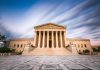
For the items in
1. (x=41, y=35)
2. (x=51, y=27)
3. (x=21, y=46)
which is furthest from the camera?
(x=21, y=46)

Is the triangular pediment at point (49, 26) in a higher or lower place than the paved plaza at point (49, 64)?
higher

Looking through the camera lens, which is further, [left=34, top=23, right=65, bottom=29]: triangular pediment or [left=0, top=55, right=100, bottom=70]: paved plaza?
[left=34, top=23, right=65, bottom=29]: triangular pediment

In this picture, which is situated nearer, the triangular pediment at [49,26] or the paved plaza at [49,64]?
the paved plaza at [49,64]

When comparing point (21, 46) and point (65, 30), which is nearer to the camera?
point (65, 30)

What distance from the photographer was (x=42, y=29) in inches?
1843

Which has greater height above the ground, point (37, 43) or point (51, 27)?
point (51, 27)

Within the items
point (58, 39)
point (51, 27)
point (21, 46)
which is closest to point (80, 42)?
point (58, 39)

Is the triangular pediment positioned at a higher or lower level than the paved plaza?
higher

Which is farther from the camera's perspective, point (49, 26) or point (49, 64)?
point (49, 26)

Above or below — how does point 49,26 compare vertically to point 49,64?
above

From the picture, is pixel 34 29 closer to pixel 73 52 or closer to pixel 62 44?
pixel 62 44

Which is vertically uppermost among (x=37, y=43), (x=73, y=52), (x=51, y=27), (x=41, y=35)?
(x=51, y=27)

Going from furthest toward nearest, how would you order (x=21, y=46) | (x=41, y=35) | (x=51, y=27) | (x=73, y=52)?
(x=21, y=46) < (x=41, y=35) < (x=51, y=27) < (x=73, y=52)

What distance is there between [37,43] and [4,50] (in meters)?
18.0
